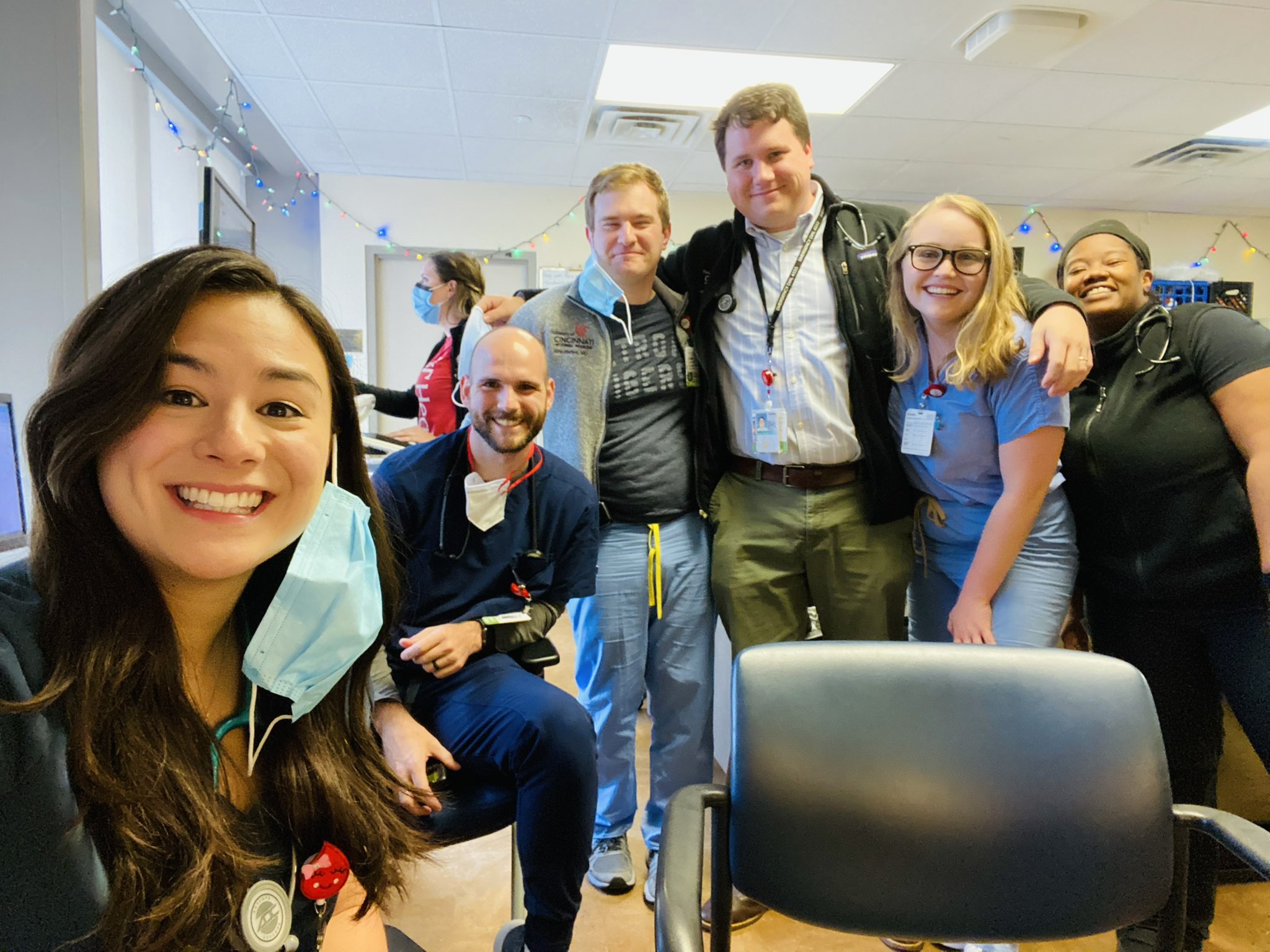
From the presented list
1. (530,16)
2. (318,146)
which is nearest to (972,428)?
(530,16)

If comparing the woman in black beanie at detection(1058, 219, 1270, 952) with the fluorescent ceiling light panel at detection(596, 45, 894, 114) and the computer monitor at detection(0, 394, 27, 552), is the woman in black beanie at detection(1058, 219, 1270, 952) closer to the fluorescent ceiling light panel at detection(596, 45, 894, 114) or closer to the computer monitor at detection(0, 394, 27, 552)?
the computer monitor at detection(0, 394, 27, 552)

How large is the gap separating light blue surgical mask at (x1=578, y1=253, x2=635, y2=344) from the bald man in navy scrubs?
0.25 metres

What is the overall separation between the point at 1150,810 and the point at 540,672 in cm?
104

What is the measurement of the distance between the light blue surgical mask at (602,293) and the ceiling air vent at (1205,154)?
474 cm

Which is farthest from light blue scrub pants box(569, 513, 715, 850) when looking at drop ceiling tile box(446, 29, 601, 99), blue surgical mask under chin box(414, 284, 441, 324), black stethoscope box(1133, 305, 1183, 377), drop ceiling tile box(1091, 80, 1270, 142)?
drop ceiling tile box(1091, 80, 1270, 142)

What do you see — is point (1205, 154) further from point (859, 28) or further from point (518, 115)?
point (518, 115)

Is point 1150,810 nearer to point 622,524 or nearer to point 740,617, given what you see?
point 740,617

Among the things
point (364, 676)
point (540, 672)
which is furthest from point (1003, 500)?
point (364, 676)

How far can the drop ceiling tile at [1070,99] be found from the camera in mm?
3762

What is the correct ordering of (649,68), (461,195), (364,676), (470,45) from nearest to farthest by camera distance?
1. (364,676)
2. (470,45)
3. (649,68)
4. (461,195)

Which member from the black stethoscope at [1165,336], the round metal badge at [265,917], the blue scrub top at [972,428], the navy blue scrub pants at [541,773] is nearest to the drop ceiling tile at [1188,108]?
the black stethoscope at [1165,336]

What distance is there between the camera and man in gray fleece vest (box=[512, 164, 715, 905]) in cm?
180

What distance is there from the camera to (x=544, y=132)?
4562 millimetres

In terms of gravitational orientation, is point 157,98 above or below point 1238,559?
above
